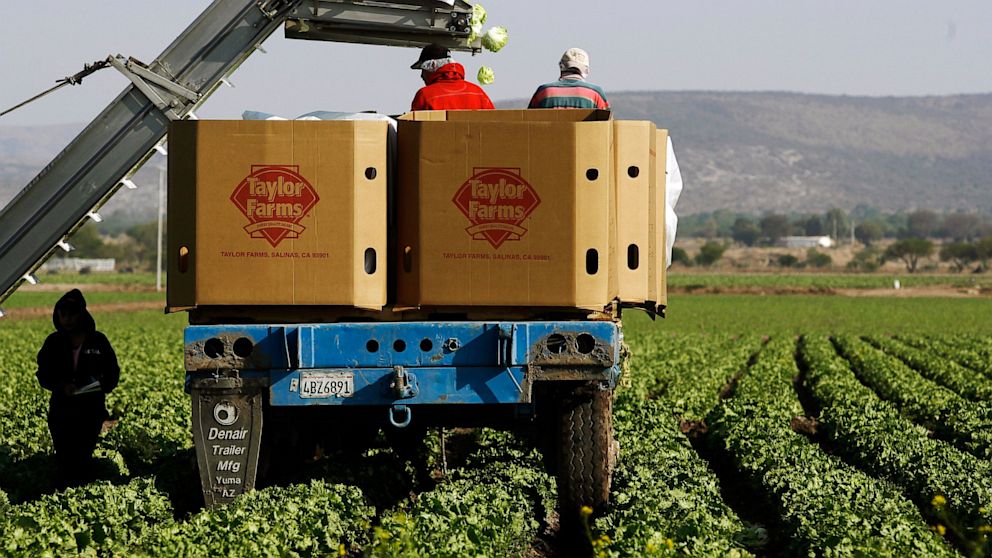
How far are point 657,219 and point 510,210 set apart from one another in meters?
1.26

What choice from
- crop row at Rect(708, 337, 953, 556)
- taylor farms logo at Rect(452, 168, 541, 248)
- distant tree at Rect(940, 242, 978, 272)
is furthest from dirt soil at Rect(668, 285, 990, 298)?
taylor farms logo at Rect(452, 168, 541, 248)

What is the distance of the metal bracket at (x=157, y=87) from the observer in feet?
32.2

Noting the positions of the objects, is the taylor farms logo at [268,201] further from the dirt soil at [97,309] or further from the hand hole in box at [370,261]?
the dirt soil at [97,309]

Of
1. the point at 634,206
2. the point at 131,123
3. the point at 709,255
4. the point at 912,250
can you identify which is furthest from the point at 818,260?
the point at 634,206

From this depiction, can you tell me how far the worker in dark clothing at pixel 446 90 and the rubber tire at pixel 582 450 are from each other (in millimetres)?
2213

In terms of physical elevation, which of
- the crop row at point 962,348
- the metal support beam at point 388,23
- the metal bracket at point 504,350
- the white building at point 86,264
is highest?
the metal support beam at point 388,23

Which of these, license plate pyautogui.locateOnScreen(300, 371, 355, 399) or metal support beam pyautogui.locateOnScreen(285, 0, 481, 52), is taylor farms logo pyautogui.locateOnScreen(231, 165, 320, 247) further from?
metal support beam pyautogui.locateOnScreen(285, 0, 481, 52)

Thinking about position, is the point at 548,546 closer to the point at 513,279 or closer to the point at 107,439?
the point at 513,279

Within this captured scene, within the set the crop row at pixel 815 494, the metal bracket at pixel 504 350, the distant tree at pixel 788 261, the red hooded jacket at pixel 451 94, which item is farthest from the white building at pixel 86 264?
the metal bracket at pixel 504 350

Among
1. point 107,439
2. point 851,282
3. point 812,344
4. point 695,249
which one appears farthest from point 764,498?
point 695,249

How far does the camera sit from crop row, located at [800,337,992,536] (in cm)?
1023

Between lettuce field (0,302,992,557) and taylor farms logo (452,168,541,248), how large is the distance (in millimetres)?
1723

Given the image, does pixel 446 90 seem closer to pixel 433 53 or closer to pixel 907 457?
pixel 433 53

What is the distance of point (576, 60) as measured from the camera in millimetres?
9992
